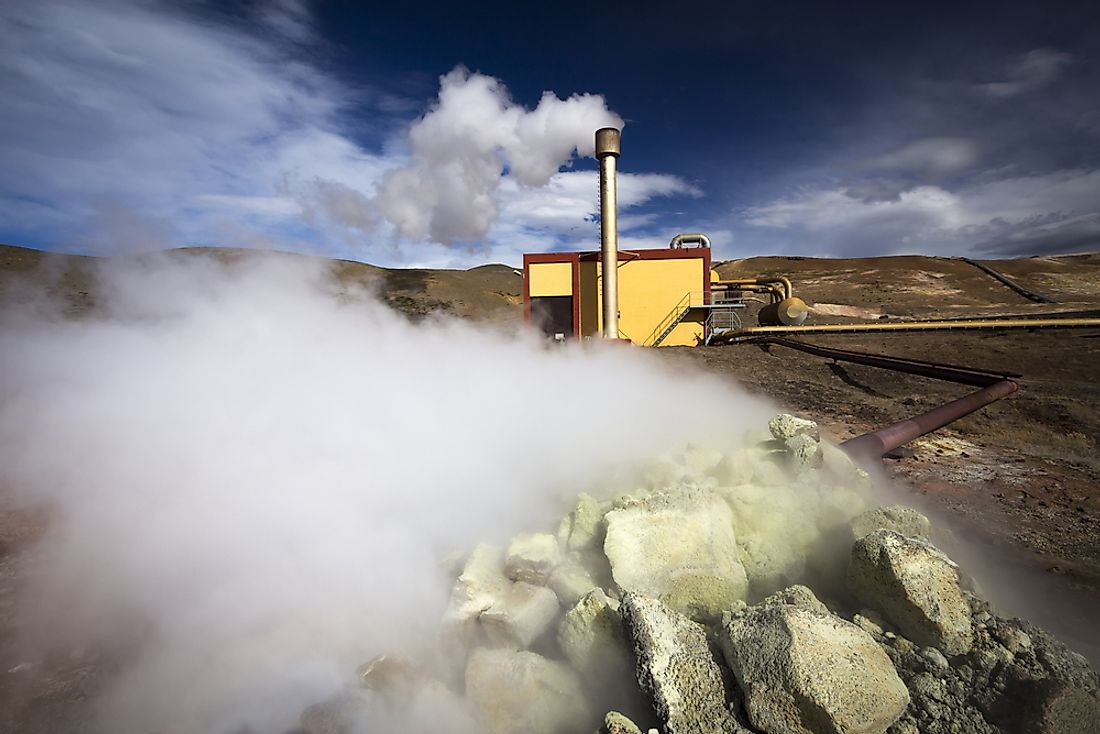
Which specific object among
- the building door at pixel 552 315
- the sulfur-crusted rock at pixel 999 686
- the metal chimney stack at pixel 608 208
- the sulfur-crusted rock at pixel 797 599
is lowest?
the sulfur-crusted rock at pixel 999 686

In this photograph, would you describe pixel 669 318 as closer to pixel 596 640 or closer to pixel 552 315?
pixel 552 315

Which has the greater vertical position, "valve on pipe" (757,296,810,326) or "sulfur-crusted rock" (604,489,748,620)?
"valve on pipe" (757,296,810,326)

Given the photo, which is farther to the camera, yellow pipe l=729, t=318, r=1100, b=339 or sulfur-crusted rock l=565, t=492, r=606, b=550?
yellow pipe l=729, t=318, r=1100, b=339

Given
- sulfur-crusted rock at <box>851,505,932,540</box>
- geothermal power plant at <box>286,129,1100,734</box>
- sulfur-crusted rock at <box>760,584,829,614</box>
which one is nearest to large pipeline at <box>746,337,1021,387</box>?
geothermal power plant at <box>286,129,1100,734</box>

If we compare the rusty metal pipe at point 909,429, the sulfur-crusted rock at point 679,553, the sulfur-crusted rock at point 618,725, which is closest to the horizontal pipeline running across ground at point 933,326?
the rusty metal pipe at point 909,429

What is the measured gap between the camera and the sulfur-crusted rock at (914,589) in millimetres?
2943

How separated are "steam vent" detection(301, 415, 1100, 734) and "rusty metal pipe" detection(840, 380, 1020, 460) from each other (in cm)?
190

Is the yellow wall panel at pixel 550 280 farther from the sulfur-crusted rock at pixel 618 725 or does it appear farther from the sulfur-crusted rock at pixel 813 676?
the sulfur-crusted rock at pixel 618 725

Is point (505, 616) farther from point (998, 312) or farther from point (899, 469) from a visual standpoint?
point (998, 312)

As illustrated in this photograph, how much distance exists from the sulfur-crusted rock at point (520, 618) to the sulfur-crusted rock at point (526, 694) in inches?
6.3

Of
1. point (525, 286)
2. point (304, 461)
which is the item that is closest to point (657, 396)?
point (304, 461)

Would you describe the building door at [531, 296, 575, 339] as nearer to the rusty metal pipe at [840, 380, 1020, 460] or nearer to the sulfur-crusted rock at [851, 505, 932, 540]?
the rusty metal pipe at [840, 380, 1020, 460]

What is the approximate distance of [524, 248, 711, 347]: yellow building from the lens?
2033 centimetres

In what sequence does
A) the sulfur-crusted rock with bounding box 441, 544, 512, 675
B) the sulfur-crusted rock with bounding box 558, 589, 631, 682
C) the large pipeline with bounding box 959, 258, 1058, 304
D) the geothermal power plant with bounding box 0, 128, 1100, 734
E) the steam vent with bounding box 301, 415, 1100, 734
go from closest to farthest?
the steam vent with bounding box 301, 415, 1100, 734 < the geothermal power plant with bounding box 0, 128, 1100, 734 < the sulfur-crusted rock with bounding box 558, 589, 631, 682 < the sulfur-crusted rock with bounding box 441, 544, 512, 675 < the large pipeline with bounding box 959, 258, 1058, 304
